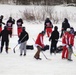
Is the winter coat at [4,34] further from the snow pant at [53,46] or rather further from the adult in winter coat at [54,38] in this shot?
the snow pant at [53,46]

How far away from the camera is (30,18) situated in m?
36.0

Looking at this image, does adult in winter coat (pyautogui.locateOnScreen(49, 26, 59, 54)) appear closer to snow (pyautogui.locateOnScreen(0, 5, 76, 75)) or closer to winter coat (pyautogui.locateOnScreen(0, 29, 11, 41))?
snow (pyautogui.locateOnScreen(0, 5, 76, 75))

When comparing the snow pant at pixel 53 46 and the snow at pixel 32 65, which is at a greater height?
the snow pant at pixel 53 46

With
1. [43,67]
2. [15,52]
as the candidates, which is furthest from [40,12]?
[43,67]

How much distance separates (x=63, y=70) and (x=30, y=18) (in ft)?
69.7

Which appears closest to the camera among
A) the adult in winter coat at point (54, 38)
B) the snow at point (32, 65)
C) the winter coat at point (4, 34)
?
the snow at point (32, 65)

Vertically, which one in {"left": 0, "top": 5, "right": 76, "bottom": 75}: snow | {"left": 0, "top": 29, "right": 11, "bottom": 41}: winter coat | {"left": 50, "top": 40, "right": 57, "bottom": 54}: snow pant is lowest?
{"left": 0, "top": 5, "right": 76, "bottom": 75}: snow

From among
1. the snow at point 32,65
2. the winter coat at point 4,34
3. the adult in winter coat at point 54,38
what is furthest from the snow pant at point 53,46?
the winter coat at point 4,34

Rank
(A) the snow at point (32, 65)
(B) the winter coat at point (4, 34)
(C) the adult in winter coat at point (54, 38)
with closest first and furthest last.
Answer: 1. (A) the snow at point (32, 65)
2. (C) the adult in winter coat at point (54, 38)
3. (B) the winter coat at point (4, 34)

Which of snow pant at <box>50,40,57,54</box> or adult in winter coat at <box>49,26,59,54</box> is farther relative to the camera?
snow pant at <box>50,40,57,54</box>

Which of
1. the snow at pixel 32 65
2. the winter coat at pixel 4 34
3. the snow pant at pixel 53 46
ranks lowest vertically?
the snow at pixel 32 65

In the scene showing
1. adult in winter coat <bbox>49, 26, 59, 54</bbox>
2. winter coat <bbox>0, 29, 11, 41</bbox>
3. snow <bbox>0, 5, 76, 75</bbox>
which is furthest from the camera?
winter coat <bbox>0, 29, 11, 41</bbox>

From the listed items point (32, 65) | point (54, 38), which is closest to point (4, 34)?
point (54, 38)

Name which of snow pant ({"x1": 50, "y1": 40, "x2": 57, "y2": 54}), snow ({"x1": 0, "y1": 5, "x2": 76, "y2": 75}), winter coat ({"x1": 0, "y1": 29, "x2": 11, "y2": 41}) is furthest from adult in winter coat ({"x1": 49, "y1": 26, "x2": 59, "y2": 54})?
winter coat ({"x1": 0, "y1": 29, "x2": 11, "y2": 41})
